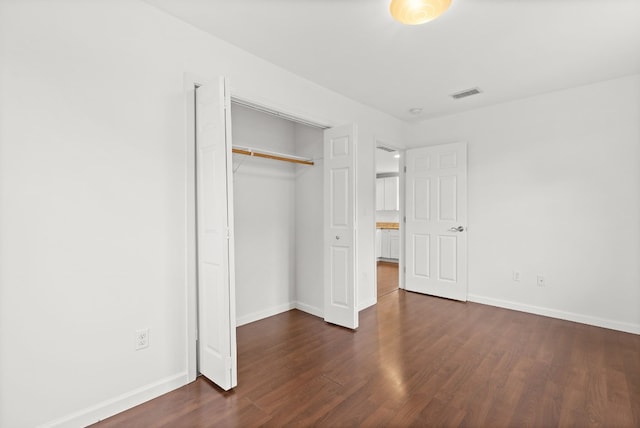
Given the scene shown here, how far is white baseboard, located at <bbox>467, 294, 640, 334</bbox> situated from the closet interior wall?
2.26m

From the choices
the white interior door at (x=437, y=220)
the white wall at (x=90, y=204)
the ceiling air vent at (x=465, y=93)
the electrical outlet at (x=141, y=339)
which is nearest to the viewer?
the white wall at (x=90, y=204)

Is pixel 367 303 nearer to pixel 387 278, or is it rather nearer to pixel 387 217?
pixel 387 278

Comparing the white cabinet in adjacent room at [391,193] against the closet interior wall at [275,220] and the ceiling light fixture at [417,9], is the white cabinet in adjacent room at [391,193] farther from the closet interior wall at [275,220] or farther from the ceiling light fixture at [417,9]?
the ceiling light fixture at [417,9]

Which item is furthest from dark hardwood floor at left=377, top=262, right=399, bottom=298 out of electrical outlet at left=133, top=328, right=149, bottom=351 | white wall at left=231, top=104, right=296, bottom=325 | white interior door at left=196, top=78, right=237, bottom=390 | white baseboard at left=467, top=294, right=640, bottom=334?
electrical outlet at left=133, top=328, right=149, bottom=351

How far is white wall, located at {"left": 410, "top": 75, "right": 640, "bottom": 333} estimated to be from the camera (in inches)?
125

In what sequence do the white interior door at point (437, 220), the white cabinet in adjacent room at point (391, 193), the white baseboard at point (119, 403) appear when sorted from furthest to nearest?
the white cabinet in adjacent room at point (391, 193) → the white interior door at point (437, 220) → the white baseboard at point (119, 403)

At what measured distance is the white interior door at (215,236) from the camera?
2.06 meters

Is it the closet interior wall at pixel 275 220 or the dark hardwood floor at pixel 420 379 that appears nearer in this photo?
the dark hardwood floor at pixel 420 379

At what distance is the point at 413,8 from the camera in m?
1.80

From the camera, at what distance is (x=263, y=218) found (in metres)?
3.63

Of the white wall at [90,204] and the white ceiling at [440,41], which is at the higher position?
the white ceiling at [440,41]

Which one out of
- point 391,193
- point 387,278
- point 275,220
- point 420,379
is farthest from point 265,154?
point 391,193

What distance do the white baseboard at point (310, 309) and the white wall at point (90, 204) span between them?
1.76 metres

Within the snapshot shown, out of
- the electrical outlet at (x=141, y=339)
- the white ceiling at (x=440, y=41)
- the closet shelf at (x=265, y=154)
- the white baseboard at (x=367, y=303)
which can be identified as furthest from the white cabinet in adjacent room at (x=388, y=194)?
the electrical outlet at (x=141, y=339)
